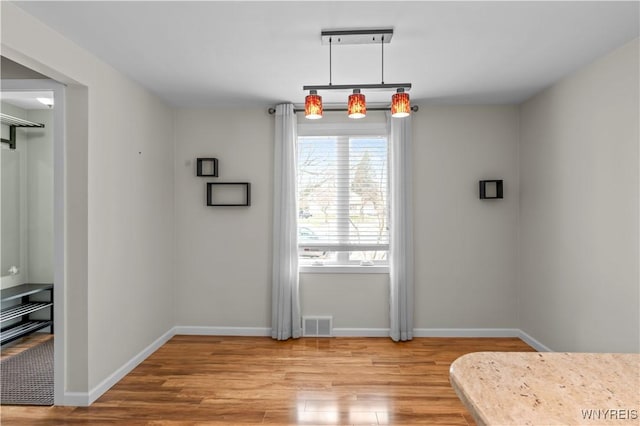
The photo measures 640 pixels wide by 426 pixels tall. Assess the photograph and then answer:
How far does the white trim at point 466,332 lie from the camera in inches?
169

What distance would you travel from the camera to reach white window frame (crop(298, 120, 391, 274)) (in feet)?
14.4

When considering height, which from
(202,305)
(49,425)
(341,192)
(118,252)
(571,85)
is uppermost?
(571,85)

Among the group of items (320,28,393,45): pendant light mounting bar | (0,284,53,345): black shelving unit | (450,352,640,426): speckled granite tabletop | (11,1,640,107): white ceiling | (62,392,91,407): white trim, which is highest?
(11,1,640,107): white ceiling

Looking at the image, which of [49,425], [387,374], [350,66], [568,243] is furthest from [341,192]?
[49,425]

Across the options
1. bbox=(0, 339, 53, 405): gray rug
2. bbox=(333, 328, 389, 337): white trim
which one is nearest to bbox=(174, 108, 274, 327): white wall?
bbox=(333, 328, 389, 337): white trim

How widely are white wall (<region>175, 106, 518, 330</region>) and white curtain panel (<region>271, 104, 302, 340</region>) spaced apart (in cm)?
15

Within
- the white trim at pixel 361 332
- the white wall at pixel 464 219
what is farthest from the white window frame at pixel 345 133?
the white trim at pixel 361 332

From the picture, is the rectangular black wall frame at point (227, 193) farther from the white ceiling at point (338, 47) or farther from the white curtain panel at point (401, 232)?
the white curtain panel at point (401, 232)

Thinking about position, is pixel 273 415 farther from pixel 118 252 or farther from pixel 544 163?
pixel 544 163

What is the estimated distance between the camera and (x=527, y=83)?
360 centimetres

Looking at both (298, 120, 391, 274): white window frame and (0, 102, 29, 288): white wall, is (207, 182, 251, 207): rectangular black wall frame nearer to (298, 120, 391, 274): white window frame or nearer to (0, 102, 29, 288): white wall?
(298, 120, 391, 274): white window frame

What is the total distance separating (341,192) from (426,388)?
7.19 feet

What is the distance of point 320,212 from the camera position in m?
4.44

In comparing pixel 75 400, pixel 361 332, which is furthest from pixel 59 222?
pixel 361 332
